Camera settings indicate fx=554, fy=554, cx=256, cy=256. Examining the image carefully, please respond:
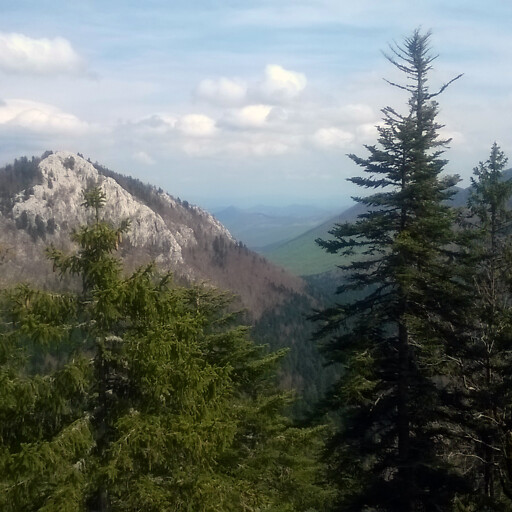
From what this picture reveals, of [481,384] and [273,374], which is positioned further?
[273,374]

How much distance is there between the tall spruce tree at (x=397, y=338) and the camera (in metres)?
14.0

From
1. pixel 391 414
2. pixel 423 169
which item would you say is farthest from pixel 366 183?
pixel 391 414

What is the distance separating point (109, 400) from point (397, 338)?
830cm

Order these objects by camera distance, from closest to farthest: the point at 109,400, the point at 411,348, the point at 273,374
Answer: the point at 109,400 < the point at 411,348 < the point at 273,374

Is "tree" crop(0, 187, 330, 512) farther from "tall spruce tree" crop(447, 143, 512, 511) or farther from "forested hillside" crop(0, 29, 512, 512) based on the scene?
"tall spruce tree" crop(447, 143, 512, 511)

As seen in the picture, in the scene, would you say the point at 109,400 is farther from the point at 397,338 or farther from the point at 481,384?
the point at 481,384

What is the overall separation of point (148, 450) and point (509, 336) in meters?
10.1

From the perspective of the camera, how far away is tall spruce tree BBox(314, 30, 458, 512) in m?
14.0

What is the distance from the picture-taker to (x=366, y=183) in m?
15.6

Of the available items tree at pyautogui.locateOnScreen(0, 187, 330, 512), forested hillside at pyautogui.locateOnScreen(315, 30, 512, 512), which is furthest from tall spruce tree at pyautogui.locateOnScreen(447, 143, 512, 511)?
tree at pyautogui.locateOnScreen(0, 187, 330, 512)

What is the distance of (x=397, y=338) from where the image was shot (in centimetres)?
1480

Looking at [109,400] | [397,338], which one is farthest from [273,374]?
[109,400]

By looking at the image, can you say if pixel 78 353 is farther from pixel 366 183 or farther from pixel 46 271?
pixel 46 271

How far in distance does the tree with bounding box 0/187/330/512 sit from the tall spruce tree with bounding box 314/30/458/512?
18.2ft
